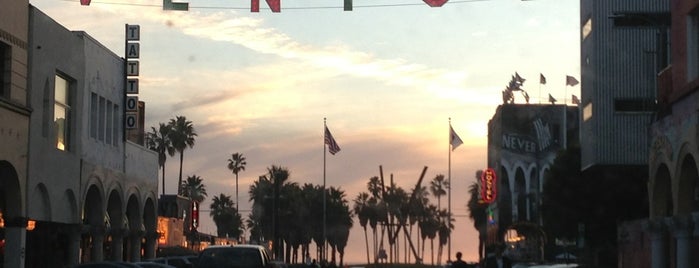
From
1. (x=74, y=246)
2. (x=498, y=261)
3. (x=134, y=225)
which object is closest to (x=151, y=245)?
→ (x=134, y=225)

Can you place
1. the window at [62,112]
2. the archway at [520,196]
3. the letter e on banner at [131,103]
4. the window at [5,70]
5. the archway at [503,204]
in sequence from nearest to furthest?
1. the window at [5,70]
2. the window at [62,112]
3. the letter e on banner at [131,103]
4. the archway at [520,196]
5. the archway at [503,204]

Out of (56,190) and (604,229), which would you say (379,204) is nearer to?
(604,229)

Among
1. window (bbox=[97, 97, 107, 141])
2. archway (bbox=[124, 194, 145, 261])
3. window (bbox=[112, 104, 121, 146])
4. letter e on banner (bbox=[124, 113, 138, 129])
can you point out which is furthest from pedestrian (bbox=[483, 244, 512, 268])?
archway (bbox=[124, 194, 145, 261])

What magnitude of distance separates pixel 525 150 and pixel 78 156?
78.0 meters

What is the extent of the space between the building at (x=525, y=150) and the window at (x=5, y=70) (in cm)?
7653

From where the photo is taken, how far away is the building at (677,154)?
3070 cm

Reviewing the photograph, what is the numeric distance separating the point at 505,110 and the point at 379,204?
35.2 m

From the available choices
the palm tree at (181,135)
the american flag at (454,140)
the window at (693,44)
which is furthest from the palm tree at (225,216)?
the window at (693,44)

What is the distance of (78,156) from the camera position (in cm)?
4006

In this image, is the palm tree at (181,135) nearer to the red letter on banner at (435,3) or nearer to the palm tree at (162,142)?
the palm tree at (162,142)

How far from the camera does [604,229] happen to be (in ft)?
190

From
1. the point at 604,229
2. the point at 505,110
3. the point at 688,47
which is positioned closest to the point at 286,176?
the point at 505,110

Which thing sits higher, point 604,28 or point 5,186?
point 604,28

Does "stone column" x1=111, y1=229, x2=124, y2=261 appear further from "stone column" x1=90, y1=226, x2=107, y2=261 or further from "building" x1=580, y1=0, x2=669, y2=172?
"building" x1=580, y1=0, x2=669, y2=172
